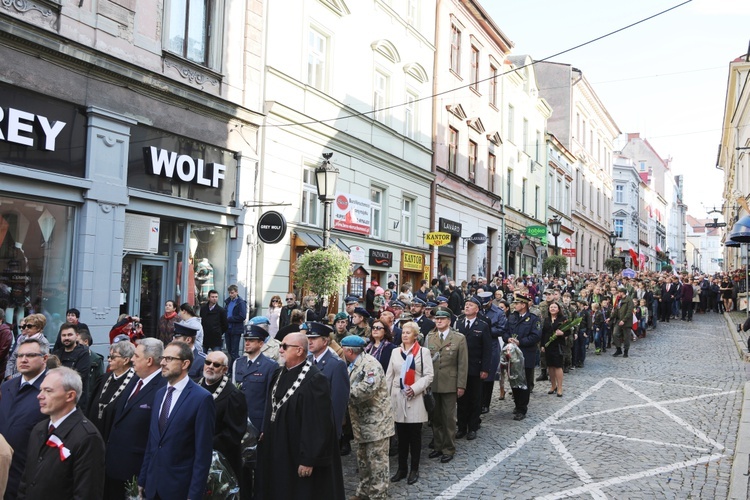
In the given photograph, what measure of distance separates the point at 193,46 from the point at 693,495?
12504mm

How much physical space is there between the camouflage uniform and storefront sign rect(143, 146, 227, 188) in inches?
317

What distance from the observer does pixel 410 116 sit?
2478cm

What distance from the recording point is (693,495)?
698 cm

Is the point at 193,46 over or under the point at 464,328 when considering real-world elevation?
over

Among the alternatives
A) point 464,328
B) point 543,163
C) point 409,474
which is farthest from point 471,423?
point 543,163

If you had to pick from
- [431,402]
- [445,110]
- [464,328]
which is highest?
[445,110]

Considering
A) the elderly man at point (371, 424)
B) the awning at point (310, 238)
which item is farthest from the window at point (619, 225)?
the elderly man at point (371, 424)

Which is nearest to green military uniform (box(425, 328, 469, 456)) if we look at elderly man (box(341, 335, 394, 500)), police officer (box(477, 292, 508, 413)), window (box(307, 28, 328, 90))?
police officer (box(477, 292, 508, 413))

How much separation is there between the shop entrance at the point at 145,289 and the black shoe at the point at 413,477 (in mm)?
7592

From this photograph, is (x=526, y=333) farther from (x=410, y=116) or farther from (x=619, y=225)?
(x=619, y=225)

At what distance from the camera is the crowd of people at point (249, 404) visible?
4.34 metres

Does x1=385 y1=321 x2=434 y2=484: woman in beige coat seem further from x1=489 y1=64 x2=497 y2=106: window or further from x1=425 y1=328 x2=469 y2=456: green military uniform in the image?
x1=489 y1=64 x2=497 y2=106: window

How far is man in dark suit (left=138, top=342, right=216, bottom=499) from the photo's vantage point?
15.7 feet

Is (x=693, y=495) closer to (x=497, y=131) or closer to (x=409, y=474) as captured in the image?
(x=409, y=474)
